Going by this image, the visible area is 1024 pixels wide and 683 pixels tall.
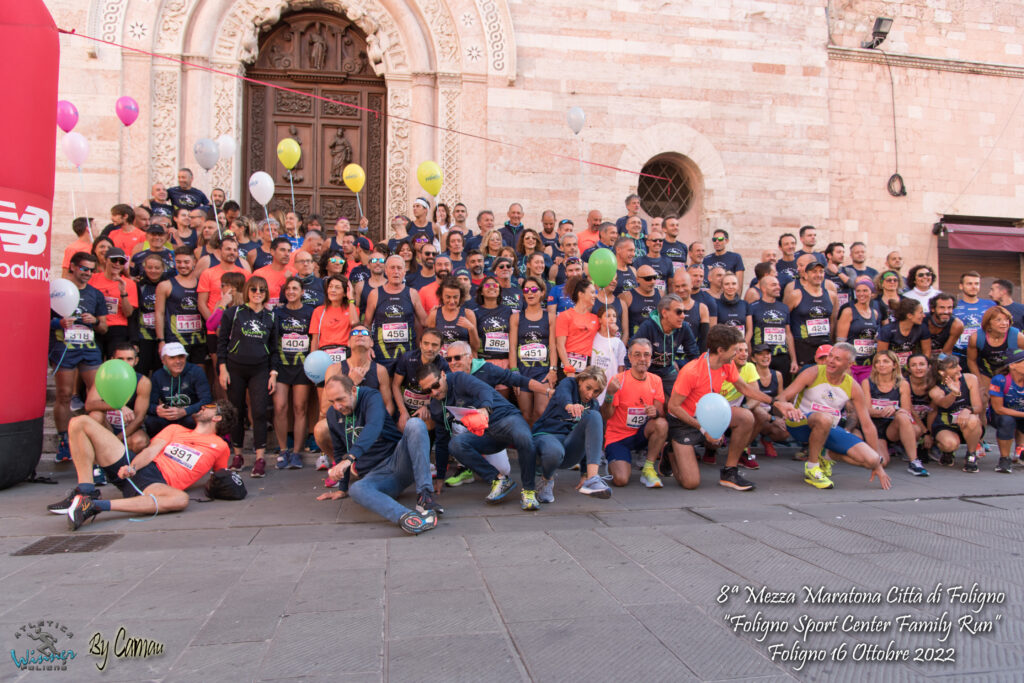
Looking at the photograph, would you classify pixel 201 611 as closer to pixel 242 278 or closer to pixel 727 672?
A: pixel 727 672

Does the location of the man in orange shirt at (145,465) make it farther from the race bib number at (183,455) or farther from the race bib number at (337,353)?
the race bib number at (337,353)

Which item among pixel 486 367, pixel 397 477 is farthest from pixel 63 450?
pixel 486 367

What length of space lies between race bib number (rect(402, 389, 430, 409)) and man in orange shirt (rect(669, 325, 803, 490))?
239cm

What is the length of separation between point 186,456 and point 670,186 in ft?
33.0

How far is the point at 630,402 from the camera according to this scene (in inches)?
251

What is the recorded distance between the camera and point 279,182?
11.6 metres

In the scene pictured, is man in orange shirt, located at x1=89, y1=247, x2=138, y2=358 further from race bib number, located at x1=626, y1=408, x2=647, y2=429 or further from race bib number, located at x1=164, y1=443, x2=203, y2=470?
race bib number, located at x1=626, y1=408, x2=647, y2=429

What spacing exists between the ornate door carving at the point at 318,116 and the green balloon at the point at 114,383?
6683 mm

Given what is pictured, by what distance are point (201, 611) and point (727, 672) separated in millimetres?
2472

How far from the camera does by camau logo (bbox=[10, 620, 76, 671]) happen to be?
2713mm

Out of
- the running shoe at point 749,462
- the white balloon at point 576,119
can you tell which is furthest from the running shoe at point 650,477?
the white balloon at point 576,119

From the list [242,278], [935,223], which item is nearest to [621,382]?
[242,278]

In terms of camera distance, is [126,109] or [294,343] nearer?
[294,343]

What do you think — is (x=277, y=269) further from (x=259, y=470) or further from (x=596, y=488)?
(x=596, y=488)
